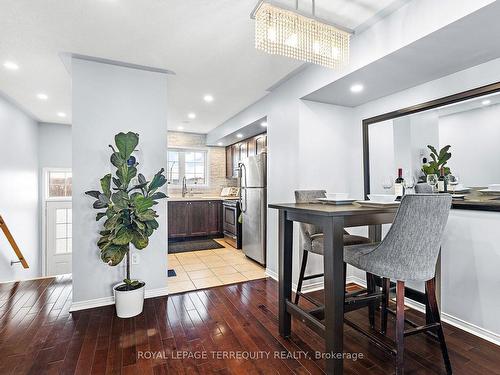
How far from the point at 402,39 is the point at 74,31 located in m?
2.59

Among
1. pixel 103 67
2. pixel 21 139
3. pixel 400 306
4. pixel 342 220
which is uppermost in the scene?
pixel 103 67

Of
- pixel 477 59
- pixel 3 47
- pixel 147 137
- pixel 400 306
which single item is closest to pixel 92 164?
pixel 147 137

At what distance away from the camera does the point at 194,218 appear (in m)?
5.86

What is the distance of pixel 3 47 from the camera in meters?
2.48

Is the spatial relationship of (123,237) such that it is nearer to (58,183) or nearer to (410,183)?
(410,183)

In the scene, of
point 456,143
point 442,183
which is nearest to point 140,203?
point 442,183

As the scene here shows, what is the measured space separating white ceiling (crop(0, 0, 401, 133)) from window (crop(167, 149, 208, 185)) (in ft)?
9.66

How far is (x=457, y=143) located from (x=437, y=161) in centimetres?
21

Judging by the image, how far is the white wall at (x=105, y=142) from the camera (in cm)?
265

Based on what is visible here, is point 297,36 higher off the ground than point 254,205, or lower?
higher

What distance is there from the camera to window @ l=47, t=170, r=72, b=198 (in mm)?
5551

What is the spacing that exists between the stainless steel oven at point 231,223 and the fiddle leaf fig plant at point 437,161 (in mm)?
3220

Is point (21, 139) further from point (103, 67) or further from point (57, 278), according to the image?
point (103, 67)

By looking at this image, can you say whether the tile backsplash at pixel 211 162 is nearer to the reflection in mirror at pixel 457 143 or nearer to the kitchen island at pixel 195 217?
the kitchen island at pixel 195 217
